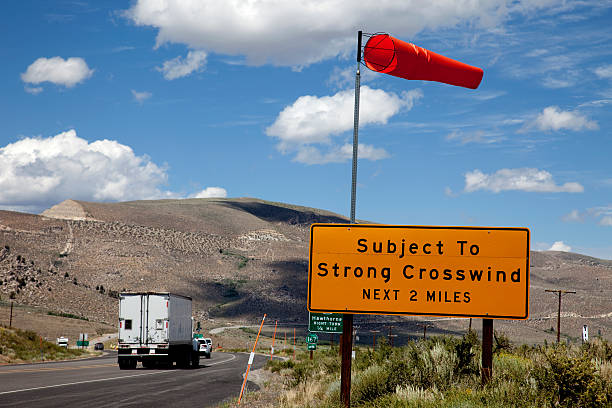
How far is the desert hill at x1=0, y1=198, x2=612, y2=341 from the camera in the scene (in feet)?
331

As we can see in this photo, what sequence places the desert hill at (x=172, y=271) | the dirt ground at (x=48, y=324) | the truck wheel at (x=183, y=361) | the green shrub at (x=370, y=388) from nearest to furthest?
the green shrub at (x=370, y=388) < the truck wheel at (x=183, y=361) < the dirt ground at (x=48, y=324) < the desert hill at (x=172, y=271)

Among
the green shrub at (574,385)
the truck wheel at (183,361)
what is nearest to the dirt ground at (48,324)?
the truck wheel at (183,361)

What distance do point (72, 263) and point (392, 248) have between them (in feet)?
366

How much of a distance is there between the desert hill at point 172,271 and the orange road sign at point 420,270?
282 ft

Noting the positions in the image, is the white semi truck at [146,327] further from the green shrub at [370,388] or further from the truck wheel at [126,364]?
the green shrub at [370,388]

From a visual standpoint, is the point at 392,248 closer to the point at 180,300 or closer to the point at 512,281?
the point at 512,281

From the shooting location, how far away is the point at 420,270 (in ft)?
37.4

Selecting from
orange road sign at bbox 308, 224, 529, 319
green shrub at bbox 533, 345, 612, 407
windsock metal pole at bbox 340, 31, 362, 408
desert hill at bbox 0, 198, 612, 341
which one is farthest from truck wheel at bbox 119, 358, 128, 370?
desert hill at bbox 0, 198, 612, 341

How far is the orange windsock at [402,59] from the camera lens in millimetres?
14500

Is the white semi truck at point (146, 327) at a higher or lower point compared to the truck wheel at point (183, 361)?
higher

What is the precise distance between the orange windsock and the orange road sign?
4515 mm

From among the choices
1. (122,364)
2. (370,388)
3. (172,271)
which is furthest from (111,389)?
(172,271)

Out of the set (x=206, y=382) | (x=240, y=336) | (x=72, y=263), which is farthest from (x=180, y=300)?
(x=72, y=263)

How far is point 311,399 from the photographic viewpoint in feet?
54.8
